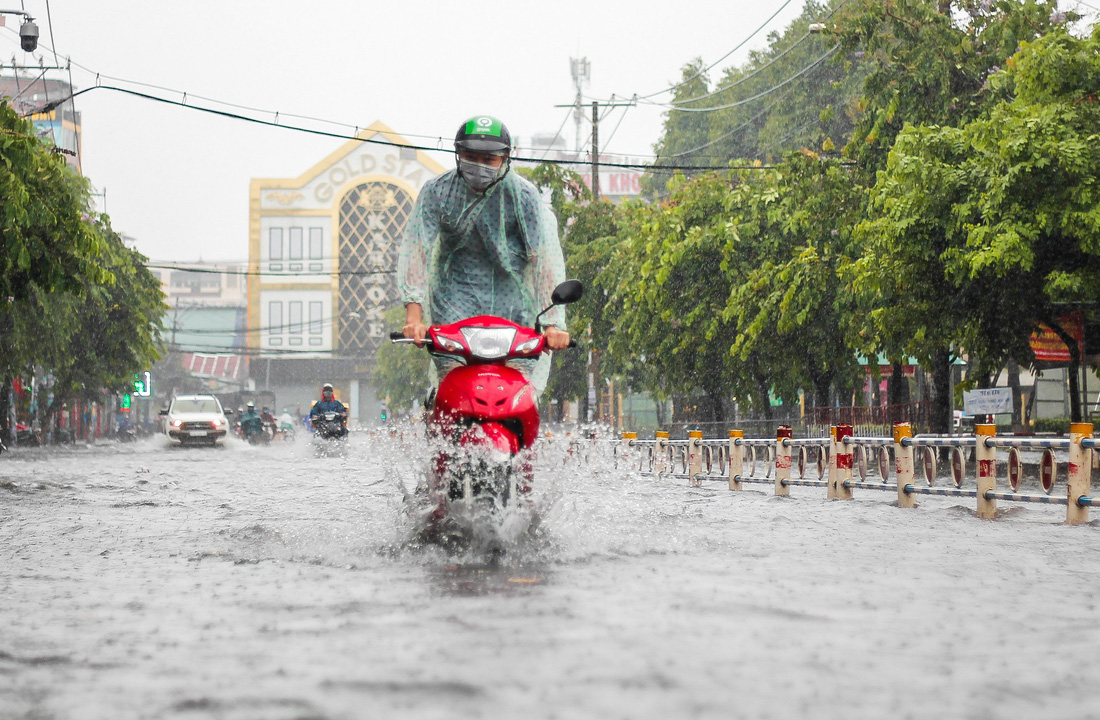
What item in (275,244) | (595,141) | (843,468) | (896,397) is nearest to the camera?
(843,468)

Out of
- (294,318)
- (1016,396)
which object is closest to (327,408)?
(1016,396)

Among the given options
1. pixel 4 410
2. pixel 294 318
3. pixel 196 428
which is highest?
pixel 294 318

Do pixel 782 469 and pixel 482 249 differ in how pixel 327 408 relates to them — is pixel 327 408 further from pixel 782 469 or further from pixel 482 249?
pixel 482 249

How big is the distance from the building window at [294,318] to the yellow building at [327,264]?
0.19 feet

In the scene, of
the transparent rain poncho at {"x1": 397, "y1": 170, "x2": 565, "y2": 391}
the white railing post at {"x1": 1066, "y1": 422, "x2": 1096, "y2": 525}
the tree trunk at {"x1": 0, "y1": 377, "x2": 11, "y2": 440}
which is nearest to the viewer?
the transparent rain poncho at {"x1": 397, "y1": 170, "x2": 565, "y2": 391}

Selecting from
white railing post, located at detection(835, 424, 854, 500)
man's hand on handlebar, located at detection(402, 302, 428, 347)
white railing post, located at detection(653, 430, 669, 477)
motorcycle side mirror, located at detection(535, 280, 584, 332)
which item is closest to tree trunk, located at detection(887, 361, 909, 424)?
white railing post, located at detection(653, 430, 669, 477)

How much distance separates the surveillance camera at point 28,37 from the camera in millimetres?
27109

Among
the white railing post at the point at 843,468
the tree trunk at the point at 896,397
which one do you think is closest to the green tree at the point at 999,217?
the white railing post at the point at 843,468

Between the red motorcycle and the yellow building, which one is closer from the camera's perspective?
the red motorcycle

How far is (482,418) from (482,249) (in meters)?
1.29

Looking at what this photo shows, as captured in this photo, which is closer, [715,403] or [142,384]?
[715,403]

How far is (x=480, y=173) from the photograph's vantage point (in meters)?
7.26

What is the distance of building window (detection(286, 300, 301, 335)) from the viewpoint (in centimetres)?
8300

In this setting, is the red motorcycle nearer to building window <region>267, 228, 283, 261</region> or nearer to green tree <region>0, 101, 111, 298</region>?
green tree <region>0, 101, 111, 298</region>
